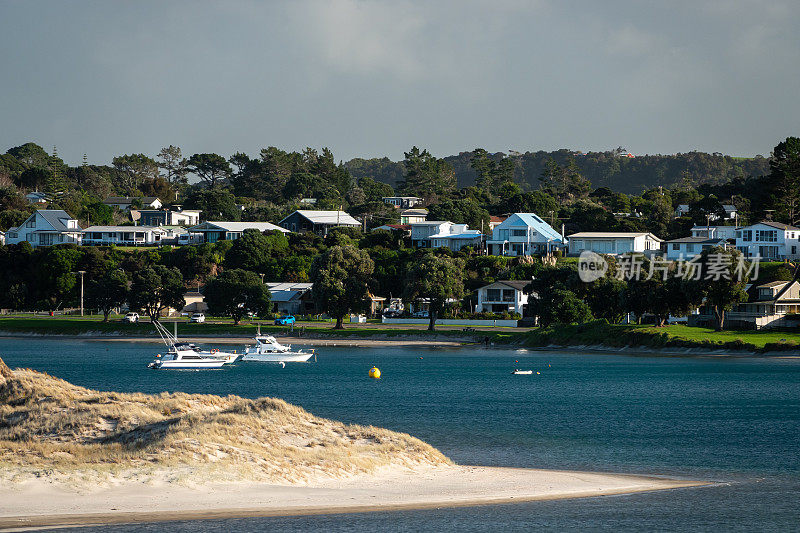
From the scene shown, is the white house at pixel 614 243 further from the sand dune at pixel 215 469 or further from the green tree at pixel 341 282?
the sand dune at pixel 215 469

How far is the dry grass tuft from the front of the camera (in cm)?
3091

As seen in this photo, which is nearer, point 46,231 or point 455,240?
point 455,240

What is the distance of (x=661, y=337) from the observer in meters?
105

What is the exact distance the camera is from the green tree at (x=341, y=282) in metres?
121

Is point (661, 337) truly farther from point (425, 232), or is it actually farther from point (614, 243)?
point (425, 232)

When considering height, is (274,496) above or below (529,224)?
below

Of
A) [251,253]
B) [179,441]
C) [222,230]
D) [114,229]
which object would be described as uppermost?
[114,229]

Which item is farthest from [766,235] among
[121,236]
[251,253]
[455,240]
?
[121,236]

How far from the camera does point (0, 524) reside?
2578 cm

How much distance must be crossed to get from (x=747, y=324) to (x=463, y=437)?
7368 centimetres

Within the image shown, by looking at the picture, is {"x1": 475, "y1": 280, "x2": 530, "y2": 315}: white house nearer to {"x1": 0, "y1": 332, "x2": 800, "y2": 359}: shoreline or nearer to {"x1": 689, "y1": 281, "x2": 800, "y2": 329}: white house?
{"x1": 0, "y1": 332, "x2": 800, "y2": 359}: shoreline

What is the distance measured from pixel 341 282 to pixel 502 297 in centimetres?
2603

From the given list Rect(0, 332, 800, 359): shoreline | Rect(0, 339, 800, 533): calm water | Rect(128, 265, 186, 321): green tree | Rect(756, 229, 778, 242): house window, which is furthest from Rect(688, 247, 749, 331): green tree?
Rect(128, 265, 186, 321): green tree

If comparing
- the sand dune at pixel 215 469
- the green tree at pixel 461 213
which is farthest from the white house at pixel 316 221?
the sand dune at pixel 215 469
